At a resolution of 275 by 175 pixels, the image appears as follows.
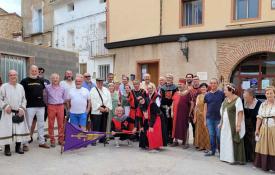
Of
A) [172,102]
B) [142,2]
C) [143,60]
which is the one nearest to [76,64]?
[143,60]

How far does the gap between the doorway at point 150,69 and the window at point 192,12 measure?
2321 mm

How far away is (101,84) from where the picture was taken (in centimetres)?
805

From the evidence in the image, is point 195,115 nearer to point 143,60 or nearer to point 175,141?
point 175,141

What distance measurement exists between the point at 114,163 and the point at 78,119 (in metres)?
1.87

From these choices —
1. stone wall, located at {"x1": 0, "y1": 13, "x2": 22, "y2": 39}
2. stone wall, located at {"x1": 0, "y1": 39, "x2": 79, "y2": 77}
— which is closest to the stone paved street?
stone wall, located at {"x1": 0, "y1": 39, "x2": 79, "y2": 77}

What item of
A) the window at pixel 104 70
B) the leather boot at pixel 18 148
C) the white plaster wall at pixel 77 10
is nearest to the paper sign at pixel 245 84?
the window at pixel 104 70

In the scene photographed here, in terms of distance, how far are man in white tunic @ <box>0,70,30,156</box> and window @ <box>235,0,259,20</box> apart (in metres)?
9.22

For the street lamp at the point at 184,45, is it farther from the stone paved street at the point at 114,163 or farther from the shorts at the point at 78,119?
the shorts at the point at 78,119

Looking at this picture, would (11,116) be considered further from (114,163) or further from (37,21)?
(37,21)

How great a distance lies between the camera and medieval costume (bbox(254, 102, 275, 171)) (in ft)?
19.4

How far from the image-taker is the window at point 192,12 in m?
13.9

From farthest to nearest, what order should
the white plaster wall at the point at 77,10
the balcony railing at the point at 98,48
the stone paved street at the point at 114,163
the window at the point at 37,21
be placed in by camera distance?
the window at the point at 37,21 < the white plaster wall at the point at 77,10 < the balcony railing at the point at 98,48 < the stone paved street at the point at 114,163

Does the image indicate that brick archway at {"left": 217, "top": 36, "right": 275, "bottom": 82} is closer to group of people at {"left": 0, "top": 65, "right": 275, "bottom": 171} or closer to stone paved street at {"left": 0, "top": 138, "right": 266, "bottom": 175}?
group of people at {"left": 0, "top": 65, "right": 275, "bottom": 171}

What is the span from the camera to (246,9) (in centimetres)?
1262
